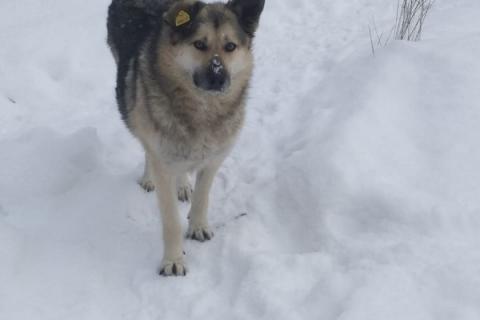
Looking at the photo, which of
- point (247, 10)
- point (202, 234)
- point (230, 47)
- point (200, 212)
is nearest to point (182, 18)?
point (230, 47)

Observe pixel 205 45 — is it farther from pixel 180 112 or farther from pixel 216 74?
pixel 180 112

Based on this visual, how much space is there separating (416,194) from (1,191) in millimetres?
2762

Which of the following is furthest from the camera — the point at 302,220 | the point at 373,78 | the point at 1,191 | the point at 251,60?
the point at 373,78

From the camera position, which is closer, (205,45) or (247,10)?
(205,45)

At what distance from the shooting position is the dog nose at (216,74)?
105 inches

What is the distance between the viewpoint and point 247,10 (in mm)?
2916

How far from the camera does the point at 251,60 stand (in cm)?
297

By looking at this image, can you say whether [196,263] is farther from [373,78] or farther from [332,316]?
[373,78]

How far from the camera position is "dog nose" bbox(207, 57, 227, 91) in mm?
2674

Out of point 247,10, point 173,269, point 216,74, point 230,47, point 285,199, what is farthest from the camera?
point 285,199

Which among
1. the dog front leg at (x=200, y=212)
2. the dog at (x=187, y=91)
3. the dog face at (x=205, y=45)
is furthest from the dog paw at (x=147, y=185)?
the dog face at (x=205, y=45)

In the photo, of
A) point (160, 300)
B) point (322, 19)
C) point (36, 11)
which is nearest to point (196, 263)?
point (160, 300)

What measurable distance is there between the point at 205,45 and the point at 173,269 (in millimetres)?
1287

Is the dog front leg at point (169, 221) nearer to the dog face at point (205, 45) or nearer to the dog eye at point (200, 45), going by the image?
the dog face at point (205, 45)
